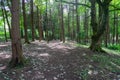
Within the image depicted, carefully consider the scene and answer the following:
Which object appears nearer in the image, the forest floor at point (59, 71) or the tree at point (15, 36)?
the forest floor at point (59, 71)

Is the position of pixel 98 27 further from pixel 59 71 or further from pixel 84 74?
pixel 59 71

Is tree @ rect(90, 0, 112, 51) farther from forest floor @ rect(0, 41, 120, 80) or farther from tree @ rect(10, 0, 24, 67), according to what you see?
tree @ rect(10, 0, 24, 67)

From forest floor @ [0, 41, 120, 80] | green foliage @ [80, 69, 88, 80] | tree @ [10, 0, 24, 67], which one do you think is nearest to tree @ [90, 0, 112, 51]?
forest floor @ [0, 41, 120, 80]

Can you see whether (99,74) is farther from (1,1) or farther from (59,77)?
(1,1)

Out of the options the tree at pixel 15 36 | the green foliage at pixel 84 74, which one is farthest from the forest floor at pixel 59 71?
the tree at pixel 15 36

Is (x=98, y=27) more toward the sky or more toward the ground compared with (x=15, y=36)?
more toward the sky

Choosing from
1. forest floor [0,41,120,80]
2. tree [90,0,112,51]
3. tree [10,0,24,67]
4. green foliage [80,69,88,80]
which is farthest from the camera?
tree [90,0,112,51]

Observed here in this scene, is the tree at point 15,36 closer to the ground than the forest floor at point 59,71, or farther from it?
farther from it

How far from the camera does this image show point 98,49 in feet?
43.7

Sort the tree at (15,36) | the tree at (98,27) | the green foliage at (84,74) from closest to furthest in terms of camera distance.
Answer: the green foliage at (84,74) < the tree at (15,36) < the tree at (98,27)

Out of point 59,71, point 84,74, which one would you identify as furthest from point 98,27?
point 59,71

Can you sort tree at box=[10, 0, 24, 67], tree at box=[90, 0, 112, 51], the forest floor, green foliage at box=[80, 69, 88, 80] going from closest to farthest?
the forest floor < green foliage at box=[80, 69, 88, 80] < tree at box=[10, 0, 24, 67] < tree at box=[90, 0, 112, 51]

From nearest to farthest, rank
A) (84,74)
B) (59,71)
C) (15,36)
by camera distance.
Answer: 1. (84,74)
2. (59,71)
3. (15,36)

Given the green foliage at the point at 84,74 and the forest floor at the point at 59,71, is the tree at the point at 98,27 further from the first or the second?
the green foliage at the point at 84,74
